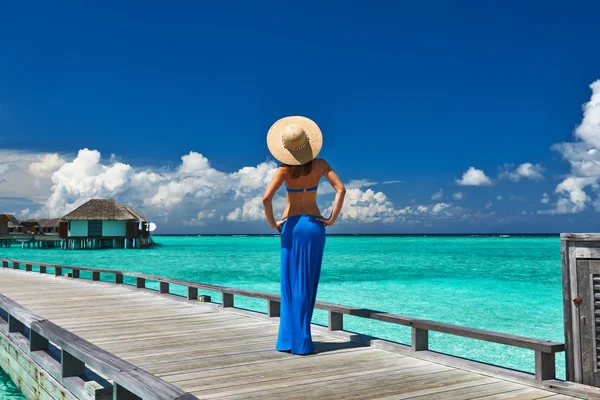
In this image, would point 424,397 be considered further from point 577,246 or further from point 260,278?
point 260,278

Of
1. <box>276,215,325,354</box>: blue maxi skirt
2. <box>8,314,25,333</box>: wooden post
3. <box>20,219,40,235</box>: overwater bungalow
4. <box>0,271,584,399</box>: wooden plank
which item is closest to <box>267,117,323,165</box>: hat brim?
<box>276,215,325,354</box>: blue maxi skirt

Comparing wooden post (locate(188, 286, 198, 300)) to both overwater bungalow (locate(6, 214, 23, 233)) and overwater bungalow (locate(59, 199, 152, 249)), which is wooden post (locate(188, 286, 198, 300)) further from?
overwater bungalow (locate(6, 214, 23, 233))

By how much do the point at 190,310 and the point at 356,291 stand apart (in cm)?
1875

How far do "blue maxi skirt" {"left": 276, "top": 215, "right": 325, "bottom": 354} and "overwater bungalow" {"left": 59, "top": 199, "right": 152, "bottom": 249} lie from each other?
2467 inches

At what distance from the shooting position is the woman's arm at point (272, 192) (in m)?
5.32

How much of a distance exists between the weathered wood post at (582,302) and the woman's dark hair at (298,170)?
2.34 metres

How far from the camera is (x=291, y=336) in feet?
17.9

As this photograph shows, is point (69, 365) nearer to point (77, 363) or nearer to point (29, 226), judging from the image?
point (77, 363)

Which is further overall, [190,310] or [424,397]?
[190,310]

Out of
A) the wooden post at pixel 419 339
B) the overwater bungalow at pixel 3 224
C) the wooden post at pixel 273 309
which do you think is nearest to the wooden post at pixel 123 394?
the wooden post at pixel 419 339

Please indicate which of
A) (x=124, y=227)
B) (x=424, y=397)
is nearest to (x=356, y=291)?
(x=424, y=397)

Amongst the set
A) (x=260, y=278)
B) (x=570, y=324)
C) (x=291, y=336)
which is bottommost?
(x=260, y=278)

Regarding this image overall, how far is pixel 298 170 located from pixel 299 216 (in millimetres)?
442

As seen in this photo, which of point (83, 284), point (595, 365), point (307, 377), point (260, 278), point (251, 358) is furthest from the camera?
point (260, 278)
